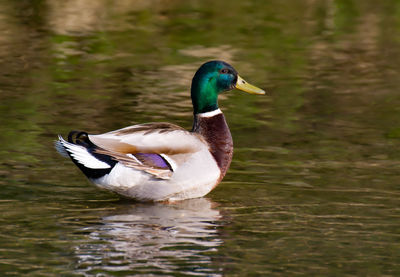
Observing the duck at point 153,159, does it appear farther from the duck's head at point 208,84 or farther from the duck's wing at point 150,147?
the duck's head at point 208,84

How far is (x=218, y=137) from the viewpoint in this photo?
9.06m

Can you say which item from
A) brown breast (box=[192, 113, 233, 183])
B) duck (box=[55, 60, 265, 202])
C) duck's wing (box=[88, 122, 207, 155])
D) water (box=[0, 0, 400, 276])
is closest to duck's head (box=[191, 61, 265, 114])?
brown breast (box=[192, 113, 233, 183])

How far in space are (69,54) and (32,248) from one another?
8.71 m

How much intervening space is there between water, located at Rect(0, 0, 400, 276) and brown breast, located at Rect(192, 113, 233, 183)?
1.32 feet

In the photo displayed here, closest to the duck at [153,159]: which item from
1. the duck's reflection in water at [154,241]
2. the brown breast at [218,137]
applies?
the brown breast at [218,137]

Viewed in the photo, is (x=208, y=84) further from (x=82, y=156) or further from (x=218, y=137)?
(x=82, y=156)

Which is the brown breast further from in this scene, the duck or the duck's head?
the duck's head

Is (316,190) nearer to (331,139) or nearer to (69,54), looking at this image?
(331,139)

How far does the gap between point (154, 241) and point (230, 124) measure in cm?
434

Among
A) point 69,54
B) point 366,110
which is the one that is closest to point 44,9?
point 69,54

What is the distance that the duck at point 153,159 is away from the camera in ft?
27.6

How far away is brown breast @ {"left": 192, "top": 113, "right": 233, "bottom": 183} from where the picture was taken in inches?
351

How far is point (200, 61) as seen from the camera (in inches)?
603

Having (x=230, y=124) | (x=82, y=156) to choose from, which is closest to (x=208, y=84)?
(x=82, y=156)
